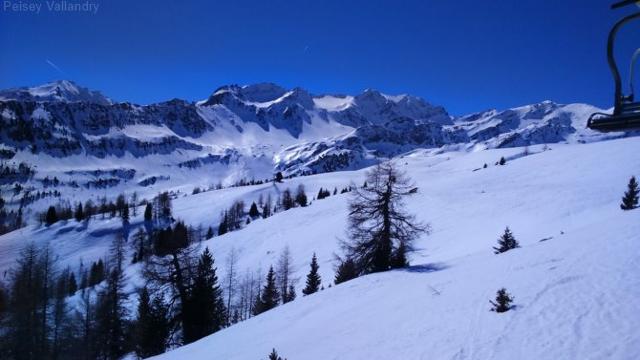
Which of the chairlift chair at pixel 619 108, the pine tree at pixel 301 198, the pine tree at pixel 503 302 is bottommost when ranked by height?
the pine tree at pixel 301 198

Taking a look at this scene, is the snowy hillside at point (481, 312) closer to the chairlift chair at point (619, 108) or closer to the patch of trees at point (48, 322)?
the chairlift chair at point (619, 108)

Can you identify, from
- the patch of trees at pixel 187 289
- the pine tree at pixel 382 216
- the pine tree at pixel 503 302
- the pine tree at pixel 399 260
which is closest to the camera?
the pine tree at pixel 503 302

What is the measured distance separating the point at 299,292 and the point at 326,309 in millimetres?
28581

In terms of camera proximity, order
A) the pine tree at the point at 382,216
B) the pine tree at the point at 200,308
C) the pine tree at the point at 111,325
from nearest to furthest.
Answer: the pine tree at the point at 382,216 < the pine tree at the point at 200,308 < the pine tree at the point at 111,325

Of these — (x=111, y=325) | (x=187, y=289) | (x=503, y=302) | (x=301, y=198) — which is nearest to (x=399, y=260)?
(x=503, y=302)

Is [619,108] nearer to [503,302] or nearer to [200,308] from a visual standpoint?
[503,302]

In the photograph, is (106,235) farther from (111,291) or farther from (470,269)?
(470,269)

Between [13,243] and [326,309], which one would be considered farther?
[13,243]

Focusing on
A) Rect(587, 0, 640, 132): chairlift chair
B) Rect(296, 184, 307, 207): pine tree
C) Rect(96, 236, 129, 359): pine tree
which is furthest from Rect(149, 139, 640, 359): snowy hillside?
Rect(296, 184, 307, 207): pine tree

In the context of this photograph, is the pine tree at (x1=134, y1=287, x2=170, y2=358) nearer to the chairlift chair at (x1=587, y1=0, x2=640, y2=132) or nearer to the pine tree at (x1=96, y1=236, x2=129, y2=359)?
the pine tree at (x1=96, y1=236, x2=129, y2=359)

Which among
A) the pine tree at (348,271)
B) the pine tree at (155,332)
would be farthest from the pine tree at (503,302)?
the pine tree at (155,332)

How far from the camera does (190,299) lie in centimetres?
2875

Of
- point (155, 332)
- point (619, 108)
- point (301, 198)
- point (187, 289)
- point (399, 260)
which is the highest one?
point (619, 108)

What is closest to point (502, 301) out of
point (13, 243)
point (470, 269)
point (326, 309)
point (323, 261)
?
point (470, 269)
